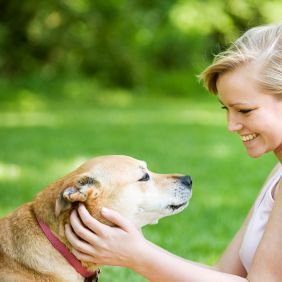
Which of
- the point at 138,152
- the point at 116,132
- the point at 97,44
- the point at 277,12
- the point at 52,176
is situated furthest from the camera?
the point at 277,12

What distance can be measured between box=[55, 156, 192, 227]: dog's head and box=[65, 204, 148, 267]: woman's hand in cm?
8

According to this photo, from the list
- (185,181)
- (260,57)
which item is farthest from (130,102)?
(260,57)

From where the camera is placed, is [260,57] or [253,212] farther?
[253,212]

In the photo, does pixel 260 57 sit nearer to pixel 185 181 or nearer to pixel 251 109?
pixel 251 109

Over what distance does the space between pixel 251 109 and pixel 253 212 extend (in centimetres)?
64

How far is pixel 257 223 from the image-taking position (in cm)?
357

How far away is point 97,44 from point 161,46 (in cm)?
344

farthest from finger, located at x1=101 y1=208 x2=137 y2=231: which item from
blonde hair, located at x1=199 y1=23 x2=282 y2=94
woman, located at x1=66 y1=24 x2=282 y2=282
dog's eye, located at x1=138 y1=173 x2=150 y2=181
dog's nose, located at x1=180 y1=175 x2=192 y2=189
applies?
blonde hair, located at x1=199 y1=23 x2=282 y2=94

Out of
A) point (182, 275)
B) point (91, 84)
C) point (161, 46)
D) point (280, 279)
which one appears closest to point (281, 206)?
point (280, 279)

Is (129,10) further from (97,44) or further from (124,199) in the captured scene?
(124,199)

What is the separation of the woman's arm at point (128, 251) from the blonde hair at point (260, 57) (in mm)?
897

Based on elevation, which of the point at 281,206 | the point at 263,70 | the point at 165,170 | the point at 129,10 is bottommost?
the point at 165,170

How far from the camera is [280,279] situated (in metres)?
3.21

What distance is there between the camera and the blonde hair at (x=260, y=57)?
10.9 feet
